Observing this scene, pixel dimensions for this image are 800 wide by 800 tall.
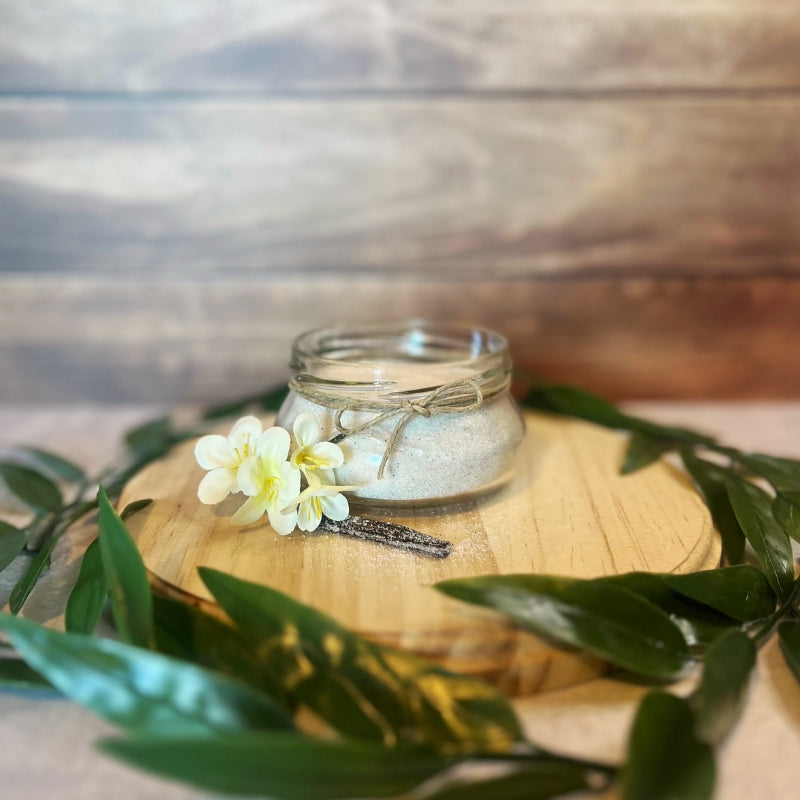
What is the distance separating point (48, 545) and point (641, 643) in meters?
0.39

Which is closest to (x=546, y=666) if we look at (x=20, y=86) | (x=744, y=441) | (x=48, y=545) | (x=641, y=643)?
(x=641, y=643)

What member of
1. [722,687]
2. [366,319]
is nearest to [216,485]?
[722,687]

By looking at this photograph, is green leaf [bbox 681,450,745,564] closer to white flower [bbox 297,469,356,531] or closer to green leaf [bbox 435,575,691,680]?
green leaf [bbox 435,575,691,680]

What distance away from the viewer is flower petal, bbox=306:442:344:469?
52 cm

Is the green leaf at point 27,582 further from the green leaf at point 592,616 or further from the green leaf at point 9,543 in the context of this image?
the green leaf at point 592,616

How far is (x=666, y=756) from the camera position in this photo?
340 millimetres

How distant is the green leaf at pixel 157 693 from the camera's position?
1.15 ft

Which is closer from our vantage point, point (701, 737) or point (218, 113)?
point (701, 737)

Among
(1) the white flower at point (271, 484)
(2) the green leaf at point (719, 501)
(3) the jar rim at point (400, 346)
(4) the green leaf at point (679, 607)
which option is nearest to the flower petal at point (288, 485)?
(1) the white flower at point (271, 484)

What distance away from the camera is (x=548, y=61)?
823 millimetres

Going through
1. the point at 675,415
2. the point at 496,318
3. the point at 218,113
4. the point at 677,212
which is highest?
the point at 218,113

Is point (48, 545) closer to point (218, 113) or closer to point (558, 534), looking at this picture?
point (558, 534)

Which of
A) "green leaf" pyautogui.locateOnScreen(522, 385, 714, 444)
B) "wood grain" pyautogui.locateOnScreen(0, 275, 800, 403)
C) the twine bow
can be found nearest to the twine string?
the twine bow

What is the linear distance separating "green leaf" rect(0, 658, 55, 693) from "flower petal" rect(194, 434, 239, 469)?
162mm
